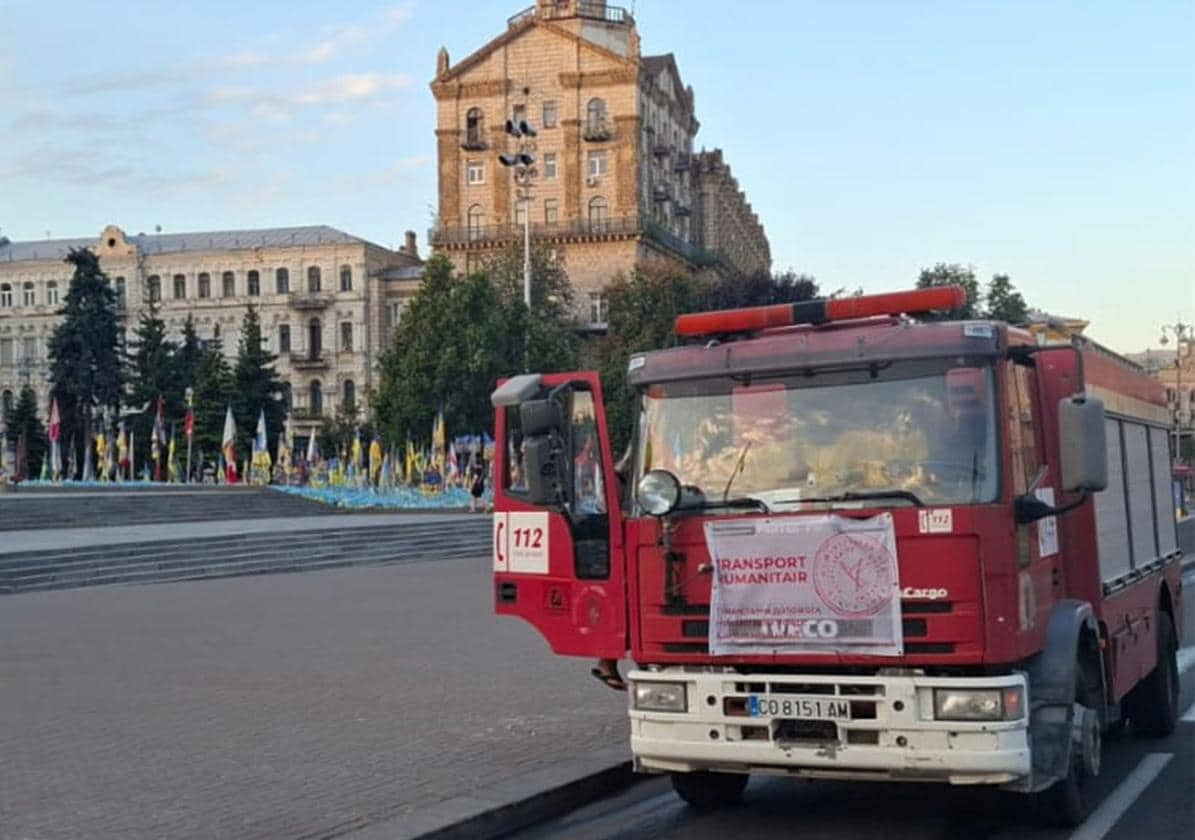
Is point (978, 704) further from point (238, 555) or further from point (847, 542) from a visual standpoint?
point (238, 555)

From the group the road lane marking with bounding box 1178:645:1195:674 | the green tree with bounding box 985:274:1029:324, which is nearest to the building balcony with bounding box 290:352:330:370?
the green tree with bounding box 985:274:1029:324

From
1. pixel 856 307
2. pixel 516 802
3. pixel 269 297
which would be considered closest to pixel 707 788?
pixel 516 802

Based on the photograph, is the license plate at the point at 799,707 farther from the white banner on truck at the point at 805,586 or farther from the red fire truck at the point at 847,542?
the white banner on truck at the point at 805,586

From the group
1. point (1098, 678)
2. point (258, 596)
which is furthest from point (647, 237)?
point (1098, 678)

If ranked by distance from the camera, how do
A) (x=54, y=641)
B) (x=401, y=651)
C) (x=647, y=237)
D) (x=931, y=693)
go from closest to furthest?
(x=931, y=693)
(x=401, y=651)
(x=54, y=641)
(x=647, y=237)

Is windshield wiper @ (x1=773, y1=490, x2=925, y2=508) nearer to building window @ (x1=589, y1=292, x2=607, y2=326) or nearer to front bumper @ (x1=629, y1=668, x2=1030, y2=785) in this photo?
front bumper @ (x1=629, y1=668, x2=1030, y2=785)

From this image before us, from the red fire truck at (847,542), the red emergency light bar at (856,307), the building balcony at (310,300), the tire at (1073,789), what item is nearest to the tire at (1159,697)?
the red fire truck at (847,542)

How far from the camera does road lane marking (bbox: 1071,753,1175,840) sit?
25.1 feet

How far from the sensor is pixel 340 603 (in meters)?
21.6

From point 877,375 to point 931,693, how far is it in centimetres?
157

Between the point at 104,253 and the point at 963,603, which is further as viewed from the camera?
the point at 104,253

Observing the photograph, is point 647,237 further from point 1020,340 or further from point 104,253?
point 1020,340

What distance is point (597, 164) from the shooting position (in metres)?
89.1

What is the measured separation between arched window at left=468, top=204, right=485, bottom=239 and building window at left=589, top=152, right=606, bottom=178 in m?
7.43
